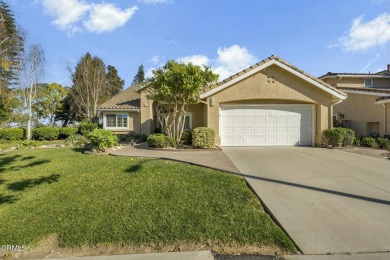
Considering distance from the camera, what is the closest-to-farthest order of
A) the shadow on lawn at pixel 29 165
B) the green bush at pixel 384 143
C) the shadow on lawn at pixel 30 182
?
the shadow on lawn at pixel 30 182
the shadow on lawn at pixel 29 165
the green bush at pixel 384 143

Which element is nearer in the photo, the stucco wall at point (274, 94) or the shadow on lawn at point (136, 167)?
the shadow on lawn at point (136, 167)

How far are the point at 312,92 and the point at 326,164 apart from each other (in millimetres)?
5932

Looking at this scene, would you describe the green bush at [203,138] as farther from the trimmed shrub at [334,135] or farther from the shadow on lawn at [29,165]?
the shadow on lawn at [29,165]

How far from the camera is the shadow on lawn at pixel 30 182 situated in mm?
6303

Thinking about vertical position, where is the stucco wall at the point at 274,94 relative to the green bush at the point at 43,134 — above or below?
above

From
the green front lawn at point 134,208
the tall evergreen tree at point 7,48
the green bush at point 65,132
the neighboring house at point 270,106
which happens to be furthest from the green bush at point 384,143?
A: the green bush at point 65,132

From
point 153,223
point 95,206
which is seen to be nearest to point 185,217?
point 153,223

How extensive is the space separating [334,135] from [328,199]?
8.20 m

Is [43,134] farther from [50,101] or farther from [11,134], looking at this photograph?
[50,101]

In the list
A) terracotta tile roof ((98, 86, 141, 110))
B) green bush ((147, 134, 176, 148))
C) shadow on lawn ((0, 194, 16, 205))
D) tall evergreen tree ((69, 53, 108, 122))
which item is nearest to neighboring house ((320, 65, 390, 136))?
green bush ((147, 134, 176, 148))

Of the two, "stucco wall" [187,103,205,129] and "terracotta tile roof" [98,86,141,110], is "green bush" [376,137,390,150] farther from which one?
"terracotta tile roof" [98,86,141,110]

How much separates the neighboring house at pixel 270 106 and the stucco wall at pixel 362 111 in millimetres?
3819

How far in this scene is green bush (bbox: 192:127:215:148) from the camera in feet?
37.7

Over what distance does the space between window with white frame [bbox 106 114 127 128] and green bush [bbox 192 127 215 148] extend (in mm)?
10299
